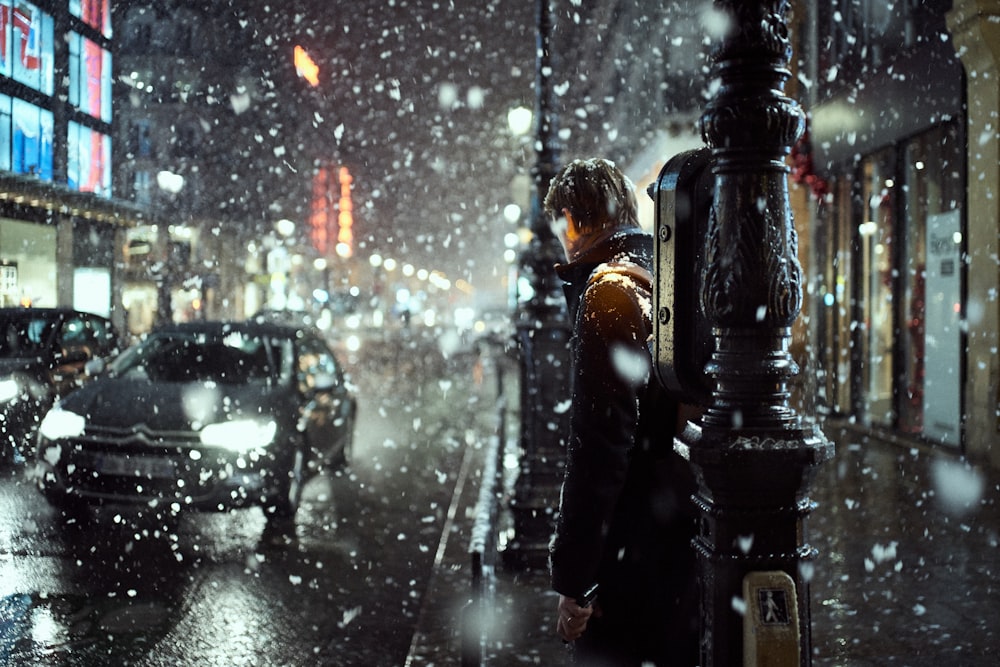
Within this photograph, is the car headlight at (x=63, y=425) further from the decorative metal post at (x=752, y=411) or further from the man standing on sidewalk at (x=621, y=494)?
the decorative metal post at (x=752, y=411)

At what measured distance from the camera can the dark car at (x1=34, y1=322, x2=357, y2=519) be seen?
257 inches

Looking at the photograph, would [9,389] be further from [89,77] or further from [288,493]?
[89,77]

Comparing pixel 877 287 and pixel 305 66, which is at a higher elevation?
pixel 305 66

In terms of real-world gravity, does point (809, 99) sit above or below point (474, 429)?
above

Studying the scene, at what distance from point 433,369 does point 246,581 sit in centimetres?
2114

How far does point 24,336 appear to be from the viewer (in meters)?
10.2

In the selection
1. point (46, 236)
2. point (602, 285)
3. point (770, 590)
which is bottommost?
point (770, 590)

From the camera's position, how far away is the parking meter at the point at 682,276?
2.24m

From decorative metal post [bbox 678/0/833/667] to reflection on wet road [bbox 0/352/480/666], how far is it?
2780 millimetres

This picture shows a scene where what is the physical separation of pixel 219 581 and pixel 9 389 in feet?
17.4

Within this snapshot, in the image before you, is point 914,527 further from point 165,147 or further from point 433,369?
point 165,147

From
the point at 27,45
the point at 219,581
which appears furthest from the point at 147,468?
the point at 27,45

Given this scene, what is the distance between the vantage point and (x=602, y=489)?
218 cm

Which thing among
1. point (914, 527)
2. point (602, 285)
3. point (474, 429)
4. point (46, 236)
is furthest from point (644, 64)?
point (602, 285)
